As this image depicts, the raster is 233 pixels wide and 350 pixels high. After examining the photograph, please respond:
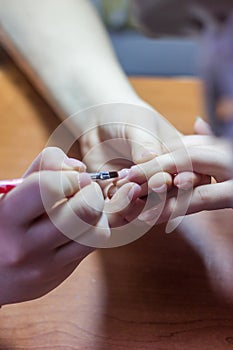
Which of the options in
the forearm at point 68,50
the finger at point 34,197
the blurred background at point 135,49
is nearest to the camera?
the finger at point 34,197

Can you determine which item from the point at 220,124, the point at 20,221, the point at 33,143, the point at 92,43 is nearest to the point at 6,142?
the point at 33,143

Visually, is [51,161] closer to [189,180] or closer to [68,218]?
[68,218]

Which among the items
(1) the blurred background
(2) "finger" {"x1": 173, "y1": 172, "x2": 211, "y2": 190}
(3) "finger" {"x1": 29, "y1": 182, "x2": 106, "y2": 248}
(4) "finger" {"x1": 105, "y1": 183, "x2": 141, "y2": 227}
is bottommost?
(1) the blurred background

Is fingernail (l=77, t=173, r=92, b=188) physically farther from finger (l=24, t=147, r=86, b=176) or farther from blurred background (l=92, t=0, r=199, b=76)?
blurred background (l=92, t=0, r=199, b=76)

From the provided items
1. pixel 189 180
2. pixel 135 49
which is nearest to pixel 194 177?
pixel 189 180

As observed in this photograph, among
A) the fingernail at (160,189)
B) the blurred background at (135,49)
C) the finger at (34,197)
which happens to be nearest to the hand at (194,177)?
the fingernail at (160,189)

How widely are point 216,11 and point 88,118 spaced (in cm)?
46

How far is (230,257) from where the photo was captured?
49 cm

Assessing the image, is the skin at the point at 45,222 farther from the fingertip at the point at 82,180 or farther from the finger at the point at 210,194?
the finger at the point at 210,194

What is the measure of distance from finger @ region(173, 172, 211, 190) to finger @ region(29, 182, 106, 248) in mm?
112

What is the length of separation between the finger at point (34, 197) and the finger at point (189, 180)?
0.13 meters

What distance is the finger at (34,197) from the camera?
356mm

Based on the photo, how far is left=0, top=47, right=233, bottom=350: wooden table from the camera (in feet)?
1.37

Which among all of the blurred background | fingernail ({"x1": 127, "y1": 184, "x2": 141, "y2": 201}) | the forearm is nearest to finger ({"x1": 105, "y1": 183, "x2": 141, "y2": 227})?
fingernail ({"x1": 127, "y1": 184, "x2": 141, "y2": 201})
